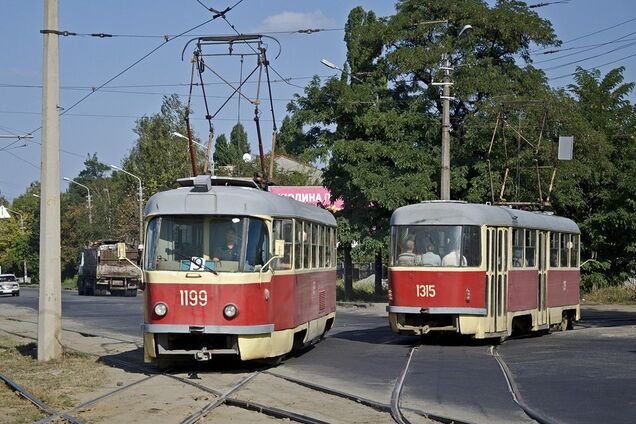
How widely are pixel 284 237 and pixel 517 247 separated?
23.1ft

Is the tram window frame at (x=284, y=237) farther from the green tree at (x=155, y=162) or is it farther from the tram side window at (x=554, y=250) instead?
the green tree at (x=155, y=162)

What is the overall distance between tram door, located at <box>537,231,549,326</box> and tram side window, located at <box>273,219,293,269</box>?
8100 millimetres

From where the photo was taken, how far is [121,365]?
17297 mm

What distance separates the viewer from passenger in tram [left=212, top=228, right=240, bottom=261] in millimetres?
15320

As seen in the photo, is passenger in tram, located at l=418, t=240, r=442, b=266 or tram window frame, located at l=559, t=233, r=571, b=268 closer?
passenger in tram, located at l=418, t=240, r=442, b=266

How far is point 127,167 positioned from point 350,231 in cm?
4280

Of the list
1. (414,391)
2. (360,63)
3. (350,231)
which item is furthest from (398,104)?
(414,391)

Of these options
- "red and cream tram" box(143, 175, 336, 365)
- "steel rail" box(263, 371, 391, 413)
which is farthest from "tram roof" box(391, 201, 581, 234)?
"steel rail" box(263, 371, 391, 413)

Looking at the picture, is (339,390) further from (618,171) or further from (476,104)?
(618,171)

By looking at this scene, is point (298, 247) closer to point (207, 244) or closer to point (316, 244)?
point (316, 244)

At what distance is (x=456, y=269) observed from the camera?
20.0m

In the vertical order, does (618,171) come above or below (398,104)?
below

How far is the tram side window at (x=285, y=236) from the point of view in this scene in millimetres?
16172

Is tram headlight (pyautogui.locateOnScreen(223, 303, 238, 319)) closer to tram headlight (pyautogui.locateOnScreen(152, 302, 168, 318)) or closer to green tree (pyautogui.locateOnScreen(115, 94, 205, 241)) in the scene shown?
tram headlight (pyautogui.locateOnScreen(152, 302, 168, 318))
